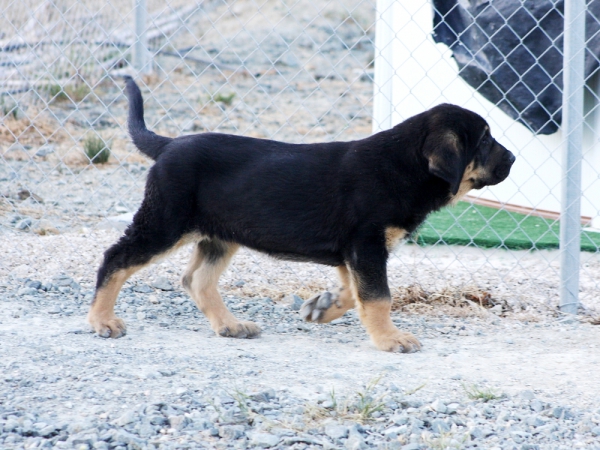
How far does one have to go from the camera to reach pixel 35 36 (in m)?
9.90

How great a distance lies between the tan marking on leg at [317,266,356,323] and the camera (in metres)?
4.01

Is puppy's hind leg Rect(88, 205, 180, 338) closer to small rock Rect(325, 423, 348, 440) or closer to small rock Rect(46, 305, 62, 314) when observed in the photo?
small rock Rect(46, 305, 62, 314)

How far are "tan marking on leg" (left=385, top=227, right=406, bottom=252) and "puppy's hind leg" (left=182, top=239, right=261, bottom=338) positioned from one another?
2.73ft

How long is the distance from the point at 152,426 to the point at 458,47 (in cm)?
478

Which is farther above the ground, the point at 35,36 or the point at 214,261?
the point at 35,36

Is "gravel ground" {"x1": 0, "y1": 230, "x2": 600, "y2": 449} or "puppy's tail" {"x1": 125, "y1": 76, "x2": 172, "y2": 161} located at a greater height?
"puppy's tail" {"x1": 125, "y1": 76, "x2": 172, "y2": 161}

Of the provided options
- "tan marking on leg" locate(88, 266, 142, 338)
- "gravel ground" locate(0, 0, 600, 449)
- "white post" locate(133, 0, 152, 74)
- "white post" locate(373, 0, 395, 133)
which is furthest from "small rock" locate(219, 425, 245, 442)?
"white post" locate(133, 0, 152, 74)

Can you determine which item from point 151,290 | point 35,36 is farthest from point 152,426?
point 35,36

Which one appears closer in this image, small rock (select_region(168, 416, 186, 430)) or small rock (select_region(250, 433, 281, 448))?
small rock (select_region(250, 433, 281, 448))

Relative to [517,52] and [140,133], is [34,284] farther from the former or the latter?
[517,52]

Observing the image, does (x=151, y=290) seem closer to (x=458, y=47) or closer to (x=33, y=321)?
(x=33, y=321)

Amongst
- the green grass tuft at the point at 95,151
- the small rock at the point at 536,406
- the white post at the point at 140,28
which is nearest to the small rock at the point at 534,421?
the small rock at the point at 536,406

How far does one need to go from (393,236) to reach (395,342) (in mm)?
510

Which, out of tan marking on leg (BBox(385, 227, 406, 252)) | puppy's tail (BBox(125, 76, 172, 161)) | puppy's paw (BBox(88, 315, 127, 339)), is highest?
puppy's tail (BBox(125, 76, 172, 161))
